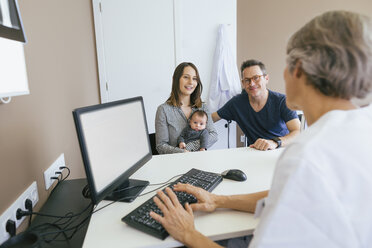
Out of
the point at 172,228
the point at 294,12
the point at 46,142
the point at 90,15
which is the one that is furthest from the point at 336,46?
the point at 294,12

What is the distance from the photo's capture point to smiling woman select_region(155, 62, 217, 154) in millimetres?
2039

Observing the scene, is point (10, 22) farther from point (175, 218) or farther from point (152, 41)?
point (152, 41)

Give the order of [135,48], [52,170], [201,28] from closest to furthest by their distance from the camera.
→ [52,170] < [135,48] < [201,28]

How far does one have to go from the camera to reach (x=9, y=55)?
34.5 inches

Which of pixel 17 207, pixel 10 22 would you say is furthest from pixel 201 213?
pixel 10 22

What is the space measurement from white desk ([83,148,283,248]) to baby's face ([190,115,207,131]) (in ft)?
1.59

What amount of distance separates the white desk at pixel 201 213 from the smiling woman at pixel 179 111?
51cm

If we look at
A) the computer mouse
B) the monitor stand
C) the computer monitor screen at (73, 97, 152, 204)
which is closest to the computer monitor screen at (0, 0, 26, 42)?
the computer monitor screen at (73, 97, 152, 204)

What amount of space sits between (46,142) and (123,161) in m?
0.44

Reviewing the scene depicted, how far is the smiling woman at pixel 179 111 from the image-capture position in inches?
80.3

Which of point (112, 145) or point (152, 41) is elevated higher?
point (152, 41)

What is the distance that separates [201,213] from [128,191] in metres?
0.35

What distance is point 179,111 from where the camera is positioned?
2117 mm

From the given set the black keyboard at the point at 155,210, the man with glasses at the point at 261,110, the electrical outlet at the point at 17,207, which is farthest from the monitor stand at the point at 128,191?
the man with glasses at the point at 261,110
